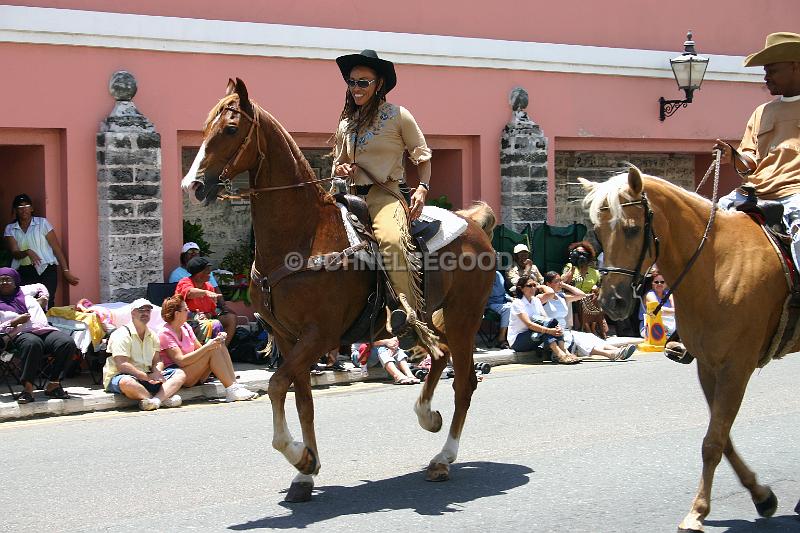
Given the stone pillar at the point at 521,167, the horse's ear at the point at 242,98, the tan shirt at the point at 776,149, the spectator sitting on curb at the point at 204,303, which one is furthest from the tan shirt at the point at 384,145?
the stone pillar at the point at 521,167

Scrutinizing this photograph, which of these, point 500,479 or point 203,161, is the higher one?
Result: point 203,161

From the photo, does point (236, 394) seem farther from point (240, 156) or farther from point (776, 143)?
point (776, 143)

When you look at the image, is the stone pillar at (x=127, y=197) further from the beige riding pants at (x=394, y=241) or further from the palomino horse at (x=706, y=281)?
the palomino horse at (x=706, y=281)

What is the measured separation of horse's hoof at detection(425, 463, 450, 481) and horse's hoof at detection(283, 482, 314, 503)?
3.04ft

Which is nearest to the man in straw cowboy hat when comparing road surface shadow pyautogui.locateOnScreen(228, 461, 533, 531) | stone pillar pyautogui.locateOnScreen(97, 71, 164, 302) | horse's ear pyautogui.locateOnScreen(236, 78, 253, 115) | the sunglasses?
road surface shadow pyautogui.locateOnScreen(228, 461, 533, 531)

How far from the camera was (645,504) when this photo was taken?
7.06 meters

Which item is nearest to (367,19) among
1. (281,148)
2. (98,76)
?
(98,76)

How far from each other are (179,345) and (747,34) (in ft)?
42.9

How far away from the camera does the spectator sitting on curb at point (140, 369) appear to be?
38.2 feet

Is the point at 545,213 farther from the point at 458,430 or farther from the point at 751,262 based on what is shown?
the point at 751,262

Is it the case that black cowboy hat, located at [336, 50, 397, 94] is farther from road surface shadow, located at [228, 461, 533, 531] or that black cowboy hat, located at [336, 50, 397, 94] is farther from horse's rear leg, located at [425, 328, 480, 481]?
road surface shadow, located at [228, 461, 533, 531]

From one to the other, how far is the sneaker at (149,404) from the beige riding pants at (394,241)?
15.5 ft

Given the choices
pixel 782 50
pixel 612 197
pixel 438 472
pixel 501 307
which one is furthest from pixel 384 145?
pixel 501 307

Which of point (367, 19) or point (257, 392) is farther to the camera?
point (367, 19)
